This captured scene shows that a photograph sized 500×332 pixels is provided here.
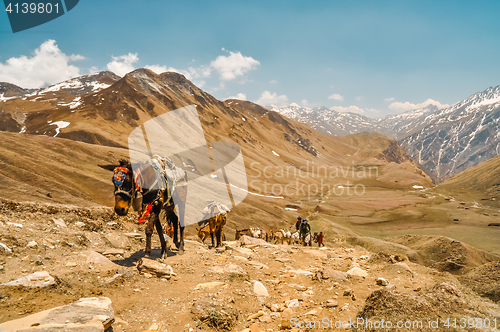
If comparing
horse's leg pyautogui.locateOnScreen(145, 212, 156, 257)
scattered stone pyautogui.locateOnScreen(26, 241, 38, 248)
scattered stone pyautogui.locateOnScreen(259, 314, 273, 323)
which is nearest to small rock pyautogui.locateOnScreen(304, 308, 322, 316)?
scattered stone pyautogui.locateOnScreen(259, 314, 273, 323)

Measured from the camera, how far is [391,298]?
5.56 metres

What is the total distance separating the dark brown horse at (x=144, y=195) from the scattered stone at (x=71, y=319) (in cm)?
379

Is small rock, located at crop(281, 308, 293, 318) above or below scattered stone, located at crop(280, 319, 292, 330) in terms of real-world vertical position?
below

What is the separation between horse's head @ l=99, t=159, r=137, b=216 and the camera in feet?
27.1

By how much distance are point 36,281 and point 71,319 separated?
2.47 m

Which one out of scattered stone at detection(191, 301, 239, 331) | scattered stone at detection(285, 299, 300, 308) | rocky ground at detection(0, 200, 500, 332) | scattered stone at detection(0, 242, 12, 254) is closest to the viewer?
rocky ground at detection(0, 200, 500, 332)

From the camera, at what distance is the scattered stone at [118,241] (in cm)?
1081

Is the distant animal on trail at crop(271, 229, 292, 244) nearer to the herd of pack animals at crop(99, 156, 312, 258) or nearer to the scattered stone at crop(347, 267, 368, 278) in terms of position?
the herd of pack animals at crop(99, 156, 312, 258)

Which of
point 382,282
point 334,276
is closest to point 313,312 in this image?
point 334,276

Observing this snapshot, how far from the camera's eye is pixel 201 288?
7.45 m

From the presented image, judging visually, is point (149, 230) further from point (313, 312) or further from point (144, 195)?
point (313, 312)

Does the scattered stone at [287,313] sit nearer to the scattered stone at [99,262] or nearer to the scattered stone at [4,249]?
the scattered stone at [99,262]

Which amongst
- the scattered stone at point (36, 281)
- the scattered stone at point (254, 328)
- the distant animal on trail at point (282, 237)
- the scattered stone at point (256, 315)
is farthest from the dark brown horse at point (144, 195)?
the distant animal on trail at point (282, 237)

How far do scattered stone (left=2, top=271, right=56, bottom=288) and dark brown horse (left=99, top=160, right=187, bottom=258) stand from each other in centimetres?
247
